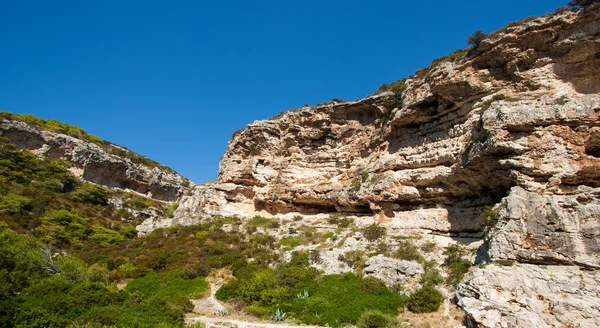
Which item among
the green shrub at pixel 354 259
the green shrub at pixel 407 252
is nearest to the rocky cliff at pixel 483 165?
the green shrub at pixel 407 252

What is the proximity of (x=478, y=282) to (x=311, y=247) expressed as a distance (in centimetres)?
1180

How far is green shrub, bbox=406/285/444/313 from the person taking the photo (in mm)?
13305

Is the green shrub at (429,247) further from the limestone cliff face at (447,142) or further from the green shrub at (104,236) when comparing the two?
the green shrub at (104,236)

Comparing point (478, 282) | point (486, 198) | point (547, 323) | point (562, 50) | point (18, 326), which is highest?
point (562, 50)

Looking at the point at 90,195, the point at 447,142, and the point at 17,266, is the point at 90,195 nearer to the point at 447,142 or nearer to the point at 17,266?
the point at 17,266

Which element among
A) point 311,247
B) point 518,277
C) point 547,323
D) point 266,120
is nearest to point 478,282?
point 518,277

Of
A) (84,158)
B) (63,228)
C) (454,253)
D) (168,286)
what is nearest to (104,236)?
(63,228)

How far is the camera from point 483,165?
16.9m

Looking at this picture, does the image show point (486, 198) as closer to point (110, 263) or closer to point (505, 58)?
point (505, 58)

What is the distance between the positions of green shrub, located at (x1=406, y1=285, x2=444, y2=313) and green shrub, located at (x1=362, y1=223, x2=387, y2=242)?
6.29m

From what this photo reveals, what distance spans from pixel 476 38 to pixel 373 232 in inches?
550

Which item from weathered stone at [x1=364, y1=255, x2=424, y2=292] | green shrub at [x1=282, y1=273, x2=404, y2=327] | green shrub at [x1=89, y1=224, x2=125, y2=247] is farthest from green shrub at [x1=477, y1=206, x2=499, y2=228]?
green shrub at [x1=89, y1=224, x2=125, y2=247]

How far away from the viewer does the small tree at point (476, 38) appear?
20.3 m

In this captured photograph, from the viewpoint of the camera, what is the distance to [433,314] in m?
13.0
